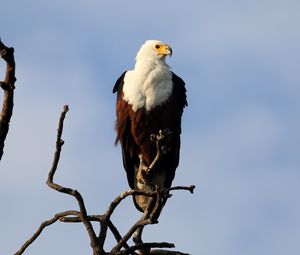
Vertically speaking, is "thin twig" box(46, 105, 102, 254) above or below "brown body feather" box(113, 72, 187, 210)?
below

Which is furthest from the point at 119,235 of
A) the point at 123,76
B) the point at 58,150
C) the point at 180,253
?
the point at 123,76

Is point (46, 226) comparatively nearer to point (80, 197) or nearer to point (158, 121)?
point (80, 197)

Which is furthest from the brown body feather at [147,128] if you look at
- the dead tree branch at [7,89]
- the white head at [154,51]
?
the dead tree branch at [7,89]

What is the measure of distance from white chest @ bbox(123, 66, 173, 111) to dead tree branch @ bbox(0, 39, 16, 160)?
184 inches

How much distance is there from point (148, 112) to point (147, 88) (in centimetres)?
26

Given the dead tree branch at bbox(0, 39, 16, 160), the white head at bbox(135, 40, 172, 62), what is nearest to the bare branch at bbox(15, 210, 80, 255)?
the dead tree branch at bbox(0, 39, 16, 160)

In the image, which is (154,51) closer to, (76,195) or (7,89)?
(76,195)

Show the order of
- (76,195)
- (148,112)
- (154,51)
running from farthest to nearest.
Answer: (154,51) → (148,112) → (76,195)

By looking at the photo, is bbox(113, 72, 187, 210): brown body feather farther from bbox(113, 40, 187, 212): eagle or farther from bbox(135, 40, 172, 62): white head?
bbox(135, 40, 172, 62): white head

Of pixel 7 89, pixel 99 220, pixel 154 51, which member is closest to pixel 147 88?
pixel 154 51

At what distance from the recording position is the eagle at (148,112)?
8.12 metres

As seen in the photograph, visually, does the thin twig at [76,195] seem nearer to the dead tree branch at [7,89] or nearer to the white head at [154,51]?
the dead tree branch at [7,89]

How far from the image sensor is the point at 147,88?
815 cm

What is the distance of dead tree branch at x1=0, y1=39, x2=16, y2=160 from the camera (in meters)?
3.36
